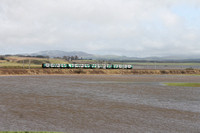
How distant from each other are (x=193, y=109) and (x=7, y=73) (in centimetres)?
7946

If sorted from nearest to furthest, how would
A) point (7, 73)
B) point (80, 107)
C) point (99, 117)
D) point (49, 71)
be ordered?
point (99, 117), point (80, 107), point (7, 73), point (49, 71)

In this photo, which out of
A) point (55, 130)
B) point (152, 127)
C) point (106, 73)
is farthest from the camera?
point (106, 73)

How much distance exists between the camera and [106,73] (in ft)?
387

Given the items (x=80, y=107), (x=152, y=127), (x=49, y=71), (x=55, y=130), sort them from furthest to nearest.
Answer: (x=49, y=71) → (x=80, y=107) → (x=152, y=127) → (x=55, y=130)

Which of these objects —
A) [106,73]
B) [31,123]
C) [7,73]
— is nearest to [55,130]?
[31,123]

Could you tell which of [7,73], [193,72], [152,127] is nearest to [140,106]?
[152,127]

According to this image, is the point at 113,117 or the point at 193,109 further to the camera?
the point at 193,109

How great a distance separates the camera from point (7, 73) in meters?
97.8

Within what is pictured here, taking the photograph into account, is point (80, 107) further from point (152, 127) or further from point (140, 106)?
point (152, 127)

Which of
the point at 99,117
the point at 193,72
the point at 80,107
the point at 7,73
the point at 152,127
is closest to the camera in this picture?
the point at 152,127

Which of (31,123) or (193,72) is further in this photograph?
(193,72)

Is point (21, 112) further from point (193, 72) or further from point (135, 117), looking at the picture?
point (193, 72)

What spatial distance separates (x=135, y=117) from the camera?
2472 centimetres

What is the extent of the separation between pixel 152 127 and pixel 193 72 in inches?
4709
